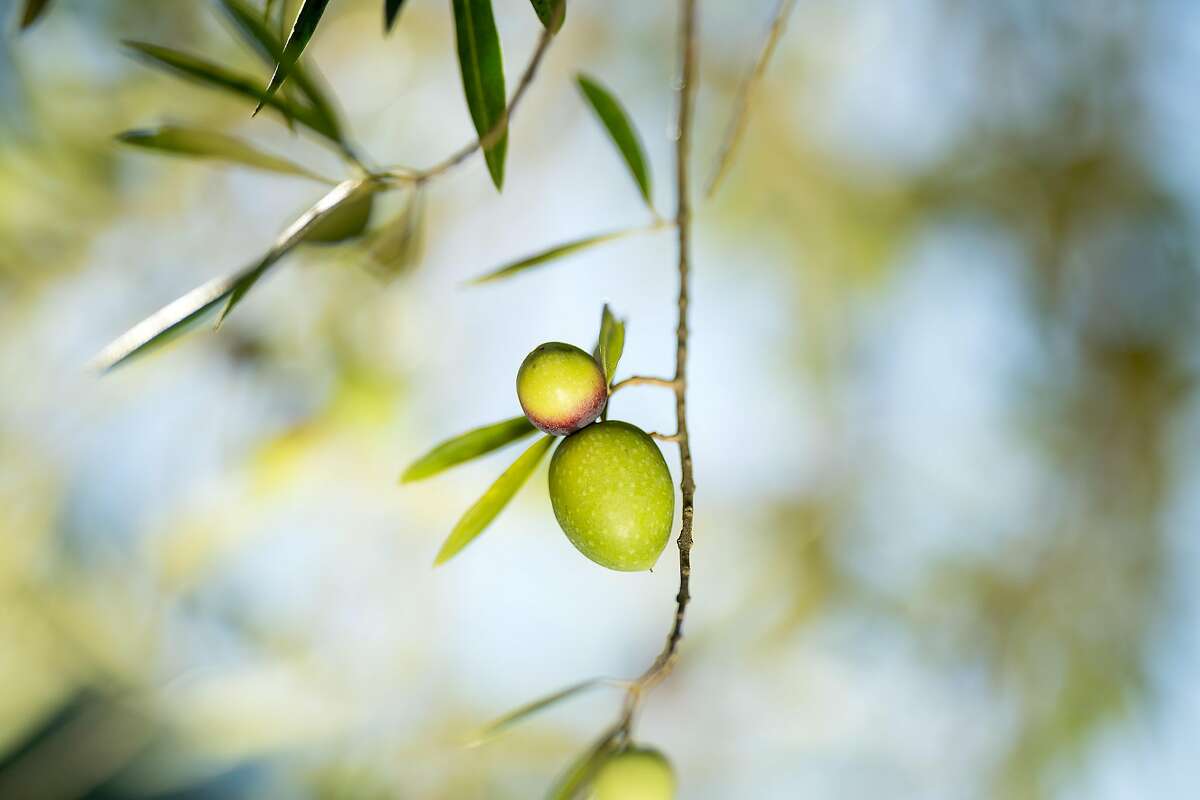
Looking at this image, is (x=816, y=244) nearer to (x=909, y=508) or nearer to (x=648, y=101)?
(x=648, y=101)

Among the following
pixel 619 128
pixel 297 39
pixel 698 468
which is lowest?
pixel 698 468

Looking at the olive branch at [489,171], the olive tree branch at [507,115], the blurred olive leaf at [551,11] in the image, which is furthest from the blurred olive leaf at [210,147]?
the blurred olive leaf at [551,11]

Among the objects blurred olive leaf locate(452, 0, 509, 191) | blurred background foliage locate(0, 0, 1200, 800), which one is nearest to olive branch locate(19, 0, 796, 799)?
blurred olive leaf locate(452, 0, 509, 191)

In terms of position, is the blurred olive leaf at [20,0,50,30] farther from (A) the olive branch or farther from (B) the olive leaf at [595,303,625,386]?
(B) the olive leaf at [595,303,625,386]

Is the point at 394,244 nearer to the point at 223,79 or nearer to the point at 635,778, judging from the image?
the point at 223,79

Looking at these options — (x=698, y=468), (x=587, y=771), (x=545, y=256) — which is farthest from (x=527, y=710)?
(x=698, y=468)

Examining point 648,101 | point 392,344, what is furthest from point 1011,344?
point 392,344
